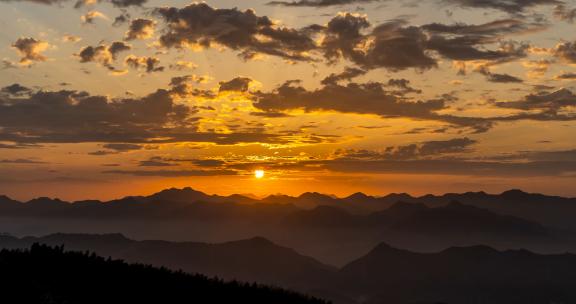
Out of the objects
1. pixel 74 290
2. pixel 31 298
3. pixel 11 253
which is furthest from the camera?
pixel 11 253

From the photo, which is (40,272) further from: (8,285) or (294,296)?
(294,296)

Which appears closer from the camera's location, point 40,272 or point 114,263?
point 40,272

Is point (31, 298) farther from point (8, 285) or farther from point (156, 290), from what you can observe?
point (156, 290)

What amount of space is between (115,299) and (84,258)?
6568 millimetres

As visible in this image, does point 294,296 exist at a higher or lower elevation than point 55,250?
lower

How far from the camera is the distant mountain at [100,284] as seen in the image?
34500mm

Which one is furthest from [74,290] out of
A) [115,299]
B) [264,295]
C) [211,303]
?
[264,295]

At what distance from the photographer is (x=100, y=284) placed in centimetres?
3822

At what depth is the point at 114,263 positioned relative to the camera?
43000mm

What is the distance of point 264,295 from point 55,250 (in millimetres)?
14849

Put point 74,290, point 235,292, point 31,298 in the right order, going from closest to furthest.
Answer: point 31,298 < point 74,290 < point 235,292

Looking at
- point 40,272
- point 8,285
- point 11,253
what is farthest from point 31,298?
point 11,253

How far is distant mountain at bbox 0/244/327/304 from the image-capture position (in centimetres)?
3450

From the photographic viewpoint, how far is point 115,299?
36.8m
